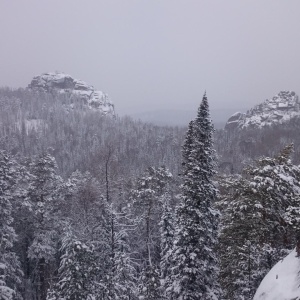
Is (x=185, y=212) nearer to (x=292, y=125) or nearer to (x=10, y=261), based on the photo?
(x=10, y=261)

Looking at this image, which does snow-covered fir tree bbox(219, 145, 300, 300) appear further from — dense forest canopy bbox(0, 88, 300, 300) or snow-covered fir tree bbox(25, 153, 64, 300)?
snow-covered fir tree bbox(25, 153, 64, 300)

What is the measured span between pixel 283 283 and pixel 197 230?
5.64 metres

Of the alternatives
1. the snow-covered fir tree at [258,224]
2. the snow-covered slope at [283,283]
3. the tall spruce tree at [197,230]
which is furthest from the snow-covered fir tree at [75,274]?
the snow-covered slope at [283,283]

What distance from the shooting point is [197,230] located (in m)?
14.6

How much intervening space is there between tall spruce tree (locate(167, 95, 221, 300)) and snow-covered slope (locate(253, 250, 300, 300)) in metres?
4.62

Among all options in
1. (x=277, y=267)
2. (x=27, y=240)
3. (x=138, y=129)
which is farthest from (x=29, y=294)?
(x=138, y=129)

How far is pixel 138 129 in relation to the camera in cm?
18638

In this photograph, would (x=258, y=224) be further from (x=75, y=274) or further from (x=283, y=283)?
(x=75, y=274)

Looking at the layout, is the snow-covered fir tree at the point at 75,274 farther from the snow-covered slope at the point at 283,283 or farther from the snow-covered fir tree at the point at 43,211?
the snow-covered fir tree at the point at 43,211

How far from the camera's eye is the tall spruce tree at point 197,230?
1449 centimetres

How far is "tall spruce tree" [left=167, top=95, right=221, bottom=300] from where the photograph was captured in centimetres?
1449

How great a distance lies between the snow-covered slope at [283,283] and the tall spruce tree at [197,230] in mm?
4625

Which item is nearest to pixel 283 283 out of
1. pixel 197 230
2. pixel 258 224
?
pixel 258 224

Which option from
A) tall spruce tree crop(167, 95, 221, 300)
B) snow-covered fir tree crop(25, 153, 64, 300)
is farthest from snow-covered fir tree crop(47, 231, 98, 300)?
snow-covered fir tree crop(25, 153, 64, 300)
